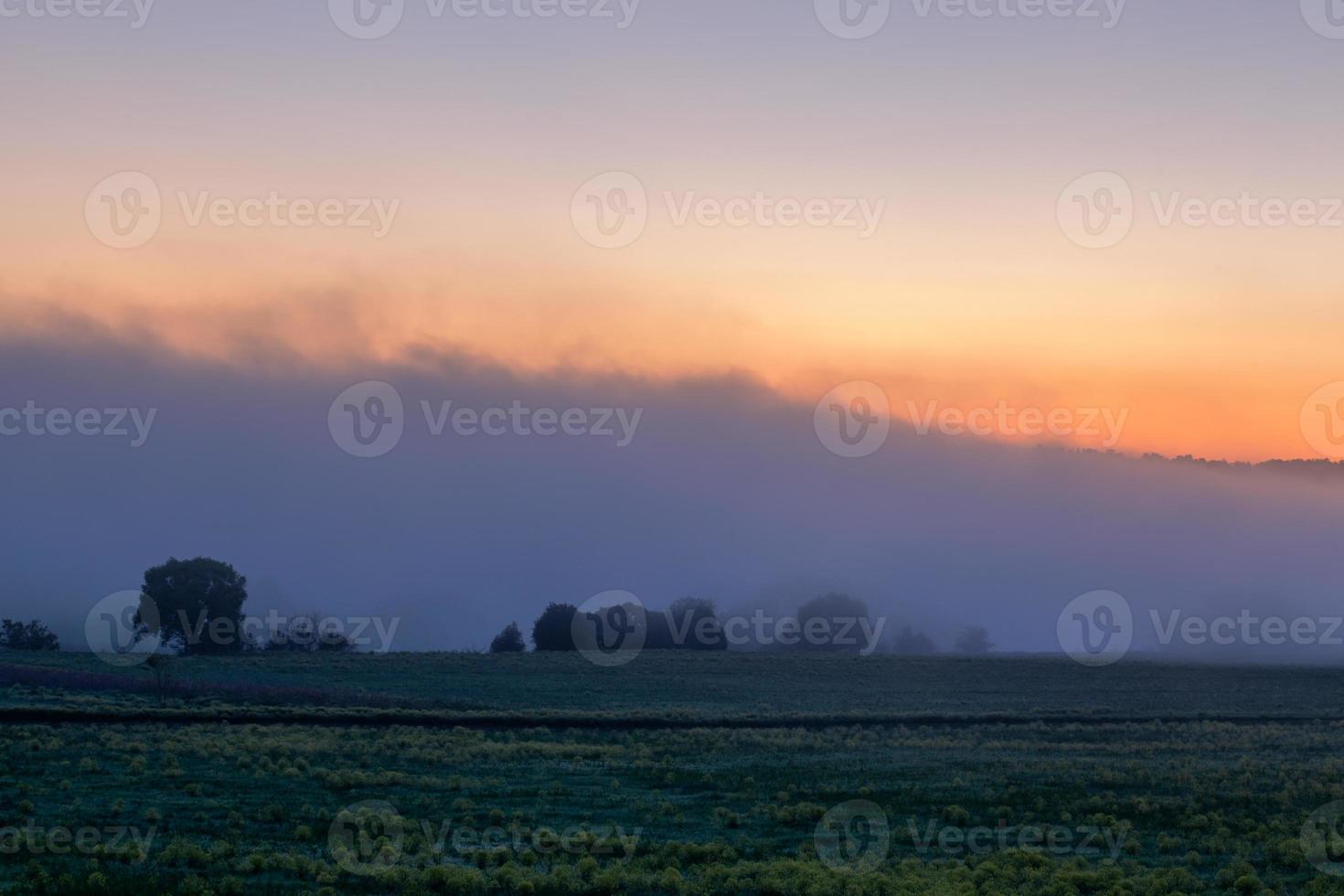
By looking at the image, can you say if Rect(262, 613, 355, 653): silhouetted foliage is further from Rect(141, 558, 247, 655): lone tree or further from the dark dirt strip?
the dark dirt strip

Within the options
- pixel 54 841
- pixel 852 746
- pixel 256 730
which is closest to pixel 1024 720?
pixel 852 746

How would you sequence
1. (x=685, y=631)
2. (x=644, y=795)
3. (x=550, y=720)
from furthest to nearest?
(x=685, y=631) → (x=550, y=720) → (x=644, y=795)

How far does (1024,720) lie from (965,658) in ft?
168

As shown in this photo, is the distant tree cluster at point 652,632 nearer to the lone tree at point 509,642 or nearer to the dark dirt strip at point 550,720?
the lone tree at point 509,642

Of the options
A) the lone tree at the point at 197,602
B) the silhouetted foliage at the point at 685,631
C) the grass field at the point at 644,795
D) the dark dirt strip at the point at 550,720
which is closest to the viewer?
the grass field at the point at 644,795

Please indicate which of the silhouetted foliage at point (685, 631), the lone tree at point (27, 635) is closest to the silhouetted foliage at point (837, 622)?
the silhouetted foliage at point (685, 631)

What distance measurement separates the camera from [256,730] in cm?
4528

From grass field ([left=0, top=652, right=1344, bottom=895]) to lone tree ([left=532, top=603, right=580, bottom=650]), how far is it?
169 feet

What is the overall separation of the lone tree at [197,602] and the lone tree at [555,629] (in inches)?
1095

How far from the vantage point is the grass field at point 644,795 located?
22.4 meters

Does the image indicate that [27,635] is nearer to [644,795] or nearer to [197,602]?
[197,602]

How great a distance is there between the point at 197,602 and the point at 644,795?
88531mm

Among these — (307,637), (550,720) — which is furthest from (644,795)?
(307,637)

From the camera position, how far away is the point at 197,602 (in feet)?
364
